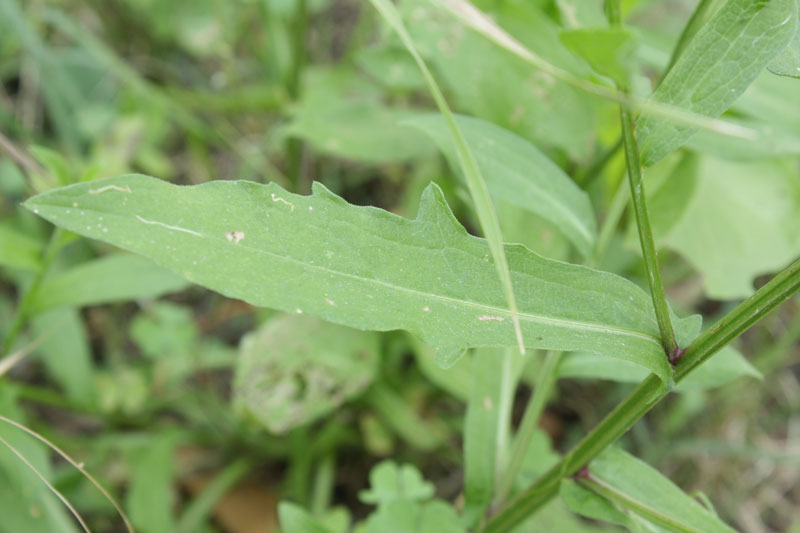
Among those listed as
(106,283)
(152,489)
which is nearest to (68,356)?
(152,489)

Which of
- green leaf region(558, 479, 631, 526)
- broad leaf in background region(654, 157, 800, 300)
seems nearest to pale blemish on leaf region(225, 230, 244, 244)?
green leaf region(558, 479, 631, 526)

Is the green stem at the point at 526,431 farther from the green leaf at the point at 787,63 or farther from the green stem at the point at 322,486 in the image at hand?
the green stem at the point at 322,486

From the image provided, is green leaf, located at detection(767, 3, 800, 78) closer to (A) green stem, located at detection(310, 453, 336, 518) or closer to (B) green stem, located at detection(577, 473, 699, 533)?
(B) green stem, located at detection(577, 473, 699, 533)

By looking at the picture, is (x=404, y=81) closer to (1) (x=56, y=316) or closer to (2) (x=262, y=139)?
(2) (x=262, y=139)

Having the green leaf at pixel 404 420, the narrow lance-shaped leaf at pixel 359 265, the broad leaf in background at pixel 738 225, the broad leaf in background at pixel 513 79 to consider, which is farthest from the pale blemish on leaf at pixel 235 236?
the green leaf at pixel 404 420

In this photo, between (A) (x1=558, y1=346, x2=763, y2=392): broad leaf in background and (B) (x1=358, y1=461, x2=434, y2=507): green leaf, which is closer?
(A) (x1=558, y1=346, x2=763, y2=392): broad leaf in background
